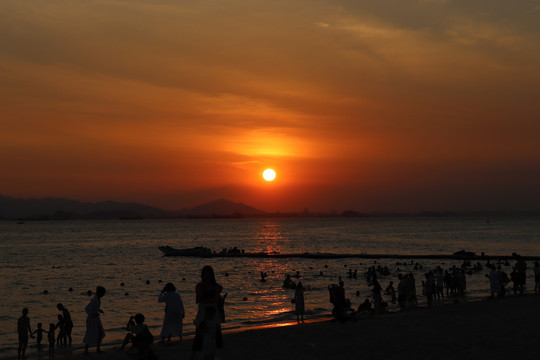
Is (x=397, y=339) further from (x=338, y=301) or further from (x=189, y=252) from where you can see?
(x=189, y=252)

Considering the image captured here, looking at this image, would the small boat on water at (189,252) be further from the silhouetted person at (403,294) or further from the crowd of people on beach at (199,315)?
the silhouetted person at (403,294)

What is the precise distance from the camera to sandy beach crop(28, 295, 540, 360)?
14438mm

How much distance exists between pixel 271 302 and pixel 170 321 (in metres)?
21.0

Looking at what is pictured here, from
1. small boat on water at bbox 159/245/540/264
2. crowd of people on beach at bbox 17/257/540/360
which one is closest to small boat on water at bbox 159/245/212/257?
small boat on water at bbox 159/245/540/264

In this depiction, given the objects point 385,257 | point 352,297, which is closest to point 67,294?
point 352,297

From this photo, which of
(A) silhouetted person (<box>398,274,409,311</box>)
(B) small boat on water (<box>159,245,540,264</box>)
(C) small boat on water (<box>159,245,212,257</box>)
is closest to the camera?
(A) silhouetted person (<box>398,274,409,311</box>)

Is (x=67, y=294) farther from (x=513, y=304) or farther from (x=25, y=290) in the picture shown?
(x=513, y=304)

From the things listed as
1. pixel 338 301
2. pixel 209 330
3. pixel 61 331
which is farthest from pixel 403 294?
pixel 209 330

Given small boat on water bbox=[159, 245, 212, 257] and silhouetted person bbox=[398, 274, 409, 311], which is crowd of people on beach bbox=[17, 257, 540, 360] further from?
small boat on water bbox=[159, 245, 212, 257]

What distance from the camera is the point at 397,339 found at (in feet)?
54.1

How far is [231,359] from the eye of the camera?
576 inches

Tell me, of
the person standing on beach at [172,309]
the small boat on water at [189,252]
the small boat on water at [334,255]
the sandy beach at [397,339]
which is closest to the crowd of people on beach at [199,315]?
the person standing on beach at [172,309]

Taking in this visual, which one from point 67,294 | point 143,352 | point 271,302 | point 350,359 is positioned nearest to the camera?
point 143,352

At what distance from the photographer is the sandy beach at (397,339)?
14.4m
